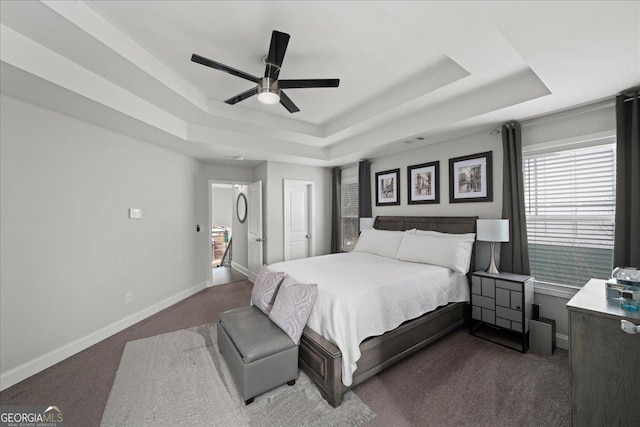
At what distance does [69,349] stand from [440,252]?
4122mm

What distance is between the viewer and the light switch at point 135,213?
3393 mm

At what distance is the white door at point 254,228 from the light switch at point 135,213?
6.32 ft

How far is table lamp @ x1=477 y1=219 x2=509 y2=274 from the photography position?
9.32ft

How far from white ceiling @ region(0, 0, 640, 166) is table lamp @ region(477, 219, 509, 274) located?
1161 millimetres

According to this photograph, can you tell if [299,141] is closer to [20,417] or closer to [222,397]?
[222,397]

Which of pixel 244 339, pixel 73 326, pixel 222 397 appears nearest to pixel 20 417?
pixel 73 326

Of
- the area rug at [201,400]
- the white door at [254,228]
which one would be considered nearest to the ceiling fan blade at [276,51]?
the area rug at [201,400]

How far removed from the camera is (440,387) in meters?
2.11

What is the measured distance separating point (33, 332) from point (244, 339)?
2.02m

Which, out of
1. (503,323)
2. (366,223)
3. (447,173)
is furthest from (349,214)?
A: (503,323)

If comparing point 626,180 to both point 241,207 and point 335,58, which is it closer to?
point 335,58

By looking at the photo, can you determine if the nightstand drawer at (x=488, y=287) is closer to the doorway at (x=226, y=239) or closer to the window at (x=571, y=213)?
the window at (x=571, y=213)

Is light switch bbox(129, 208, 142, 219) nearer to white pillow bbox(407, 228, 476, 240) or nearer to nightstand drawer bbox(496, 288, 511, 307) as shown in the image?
white pillow bbox(407, 228, 476, 240)

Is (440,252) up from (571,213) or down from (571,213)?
down
